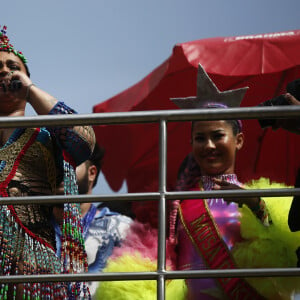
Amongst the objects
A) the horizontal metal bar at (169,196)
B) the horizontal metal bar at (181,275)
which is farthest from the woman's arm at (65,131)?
the horizontal metal bar at (181,275)

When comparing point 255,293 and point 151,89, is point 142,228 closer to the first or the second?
point 255,293

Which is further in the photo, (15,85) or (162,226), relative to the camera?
(15,85)

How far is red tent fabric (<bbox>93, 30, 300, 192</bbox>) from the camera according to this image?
493cm

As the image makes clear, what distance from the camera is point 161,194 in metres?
2.06

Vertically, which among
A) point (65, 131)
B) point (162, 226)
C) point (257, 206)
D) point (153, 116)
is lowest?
point (162, 226)

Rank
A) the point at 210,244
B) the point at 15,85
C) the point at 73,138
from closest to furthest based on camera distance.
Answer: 1. the point at 73,138
2. the point at 15,85
3. the point at 210,244

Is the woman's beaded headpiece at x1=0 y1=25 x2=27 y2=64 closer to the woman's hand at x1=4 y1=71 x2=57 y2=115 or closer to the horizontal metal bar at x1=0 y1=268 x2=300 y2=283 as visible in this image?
the woman's hand at x1=4 y1=71 x2=57 y2=115

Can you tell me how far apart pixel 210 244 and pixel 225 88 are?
2.51 m

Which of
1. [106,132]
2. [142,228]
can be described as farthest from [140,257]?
[106,132]

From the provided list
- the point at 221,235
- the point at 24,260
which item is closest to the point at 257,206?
the point at 221,235

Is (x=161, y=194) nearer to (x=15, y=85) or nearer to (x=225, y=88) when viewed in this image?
(x=15, y=85)

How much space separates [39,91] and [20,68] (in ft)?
0.78

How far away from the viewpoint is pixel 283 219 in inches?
113

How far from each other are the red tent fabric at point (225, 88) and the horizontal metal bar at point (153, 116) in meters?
2.56
